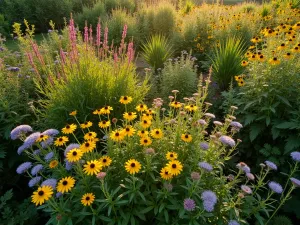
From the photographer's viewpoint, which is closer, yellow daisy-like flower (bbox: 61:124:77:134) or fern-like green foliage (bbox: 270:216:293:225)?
yellow daisy-like flower (bbox: 61:124:77:134)

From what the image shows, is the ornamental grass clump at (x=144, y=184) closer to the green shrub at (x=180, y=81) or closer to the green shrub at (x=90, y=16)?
the green shrub at (x=180, y=81)

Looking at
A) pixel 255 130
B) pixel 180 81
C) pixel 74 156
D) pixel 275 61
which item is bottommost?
pixel 255 130

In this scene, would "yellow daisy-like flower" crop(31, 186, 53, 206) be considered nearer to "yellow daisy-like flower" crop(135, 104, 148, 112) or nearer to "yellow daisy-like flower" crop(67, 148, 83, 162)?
"yellow daisy-like flower" crop(67, 148, 83, 162)

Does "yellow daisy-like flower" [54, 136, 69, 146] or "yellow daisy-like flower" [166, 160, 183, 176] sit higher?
"yellow daisy-like flower" [166, 160, 183, 176]

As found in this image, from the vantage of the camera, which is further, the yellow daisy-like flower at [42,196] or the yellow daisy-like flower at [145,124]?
the yellow daisy-like flower at [145,124]

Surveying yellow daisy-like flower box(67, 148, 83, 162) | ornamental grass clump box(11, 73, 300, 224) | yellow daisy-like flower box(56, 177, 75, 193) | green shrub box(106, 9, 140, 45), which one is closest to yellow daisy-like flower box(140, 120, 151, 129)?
ornamental grass clump box(11, 73, 300, 224)

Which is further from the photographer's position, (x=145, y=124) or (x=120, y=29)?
(x=120, y=29)

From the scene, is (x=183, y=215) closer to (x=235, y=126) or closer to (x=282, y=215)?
(x=235, y=126)

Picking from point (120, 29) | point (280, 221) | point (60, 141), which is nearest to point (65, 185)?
point (60, 141)

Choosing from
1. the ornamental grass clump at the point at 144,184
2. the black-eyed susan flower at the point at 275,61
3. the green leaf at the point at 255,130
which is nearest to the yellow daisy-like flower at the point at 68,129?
the ornamental grass clump at the point at 144,184

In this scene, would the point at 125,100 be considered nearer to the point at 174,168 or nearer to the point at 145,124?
the point at 145,124

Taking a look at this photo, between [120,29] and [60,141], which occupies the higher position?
[60,141]

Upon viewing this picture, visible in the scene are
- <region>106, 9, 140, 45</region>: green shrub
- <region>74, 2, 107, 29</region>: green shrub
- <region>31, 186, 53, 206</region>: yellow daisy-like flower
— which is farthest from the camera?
<region>74, 2, 107, 29</region>: green shrub

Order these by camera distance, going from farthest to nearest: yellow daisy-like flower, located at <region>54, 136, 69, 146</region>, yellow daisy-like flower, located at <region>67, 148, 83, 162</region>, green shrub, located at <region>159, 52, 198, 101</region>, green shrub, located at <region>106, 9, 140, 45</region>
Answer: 1. green shrub, located at <region>106, 9, 140, 45</region>
2. green shrub, located at <region>159, 52, 198, 101</region>
3. yellow daisy-like flower, located at <region>54, 136, 69, 146</region>
4. yellow daisy-like flower, located at <region>67, 148, 83, 162</region>
